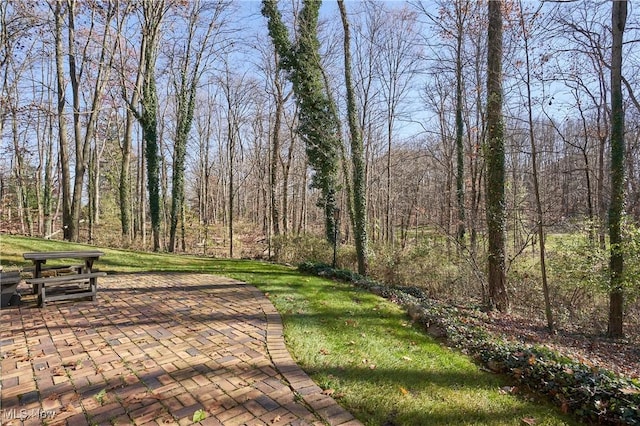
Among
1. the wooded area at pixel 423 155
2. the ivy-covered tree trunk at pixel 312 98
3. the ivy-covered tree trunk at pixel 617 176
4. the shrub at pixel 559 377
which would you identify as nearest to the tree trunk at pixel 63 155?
the wooded area at pixel 423 155

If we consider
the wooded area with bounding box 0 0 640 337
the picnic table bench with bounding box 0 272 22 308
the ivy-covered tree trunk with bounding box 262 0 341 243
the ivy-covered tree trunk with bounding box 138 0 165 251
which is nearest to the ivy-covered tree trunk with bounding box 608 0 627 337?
the wooded area with bounding box 0 0 640 337

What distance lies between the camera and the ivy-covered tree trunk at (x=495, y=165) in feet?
22.8

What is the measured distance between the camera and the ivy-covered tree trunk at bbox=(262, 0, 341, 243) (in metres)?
12.7

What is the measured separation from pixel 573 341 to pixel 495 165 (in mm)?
3444

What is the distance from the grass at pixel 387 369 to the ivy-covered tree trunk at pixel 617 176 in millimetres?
4661

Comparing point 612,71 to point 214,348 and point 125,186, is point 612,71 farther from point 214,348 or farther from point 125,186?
point 125,186

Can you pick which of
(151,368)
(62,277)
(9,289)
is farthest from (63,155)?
(151,368)

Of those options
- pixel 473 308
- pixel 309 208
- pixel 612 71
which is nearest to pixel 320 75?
pixel 612 71

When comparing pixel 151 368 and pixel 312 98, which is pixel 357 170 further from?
pixel 151 368

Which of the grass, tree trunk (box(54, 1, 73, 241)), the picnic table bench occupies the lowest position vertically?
the grass

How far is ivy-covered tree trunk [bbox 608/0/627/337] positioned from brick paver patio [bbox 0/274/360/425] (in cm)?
660

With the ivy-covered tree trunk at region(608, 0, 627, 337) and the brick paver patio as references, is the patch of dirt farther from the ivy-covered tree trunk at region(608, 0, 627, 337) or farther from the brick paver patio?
the brick paver patio

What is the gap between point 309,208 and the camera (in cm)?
3209

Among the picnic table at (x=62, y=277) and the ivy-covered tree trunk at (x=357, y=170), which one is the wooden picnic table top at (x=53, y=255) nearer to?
the picnic table at (x=62, y=277)
